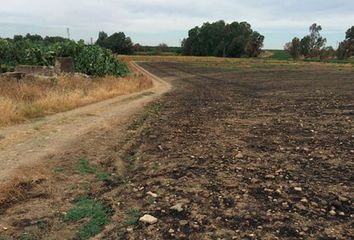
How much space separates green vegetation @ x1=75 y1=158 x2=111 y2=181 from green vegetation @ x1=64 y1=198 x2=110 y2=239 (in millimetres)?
1209

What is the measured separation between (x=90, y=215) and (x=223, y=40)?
13565cm

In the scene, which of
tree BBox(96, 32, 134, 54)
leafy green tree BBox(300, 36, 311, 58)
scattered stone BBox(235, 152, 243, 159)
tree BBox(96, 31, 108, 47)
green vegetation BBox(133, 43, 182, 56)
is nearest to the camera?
scattered stone BBox(235, 152, 243, 159)

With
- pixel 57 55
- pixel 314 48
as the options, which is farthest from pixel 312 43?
pixel 57 55

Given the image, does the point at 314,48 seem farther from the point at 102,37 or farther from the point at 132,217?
the point at 132,217

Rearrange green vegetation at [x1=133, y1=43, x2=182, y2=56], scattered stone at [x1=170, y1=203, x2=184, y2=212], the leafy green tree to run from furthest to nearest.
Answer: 1. green vegetation at [x1=133, y1=43, x2=182, y2=56]
2. the leafy green tree
3. scattered stone at [x1=170, y1=203, x2=184, y2=212]

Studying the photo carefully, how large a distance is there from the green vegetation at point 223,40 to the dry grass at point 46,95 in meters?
109

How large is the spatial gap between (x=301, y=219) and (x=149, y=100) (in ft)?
51.3

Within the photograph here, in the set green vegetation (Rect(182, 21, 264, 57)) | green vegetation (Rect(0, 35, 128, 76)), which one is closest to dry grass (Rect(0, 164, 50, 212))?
green vegetation (Rect(0, 35, 128, 76))

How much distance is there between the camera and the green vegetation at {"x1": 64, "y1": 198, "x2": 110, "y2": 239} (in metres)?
5.21

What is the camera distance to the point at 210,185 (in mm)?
6559

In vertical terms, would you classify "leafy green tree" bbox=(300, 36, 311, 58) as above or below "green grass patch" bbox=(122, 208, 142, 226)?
below

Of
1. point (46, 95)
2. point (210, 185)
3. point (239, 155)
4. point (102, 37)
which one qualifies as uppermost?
point (210, 185)

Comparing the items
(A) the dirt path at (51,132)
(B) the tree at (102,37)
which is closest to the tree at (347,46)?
(B) the tree at (102,37)

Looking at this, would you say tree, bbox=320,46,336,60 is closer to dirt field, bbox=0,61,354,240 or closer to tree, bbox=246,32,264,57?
tree, bbox=246,32,264,57
